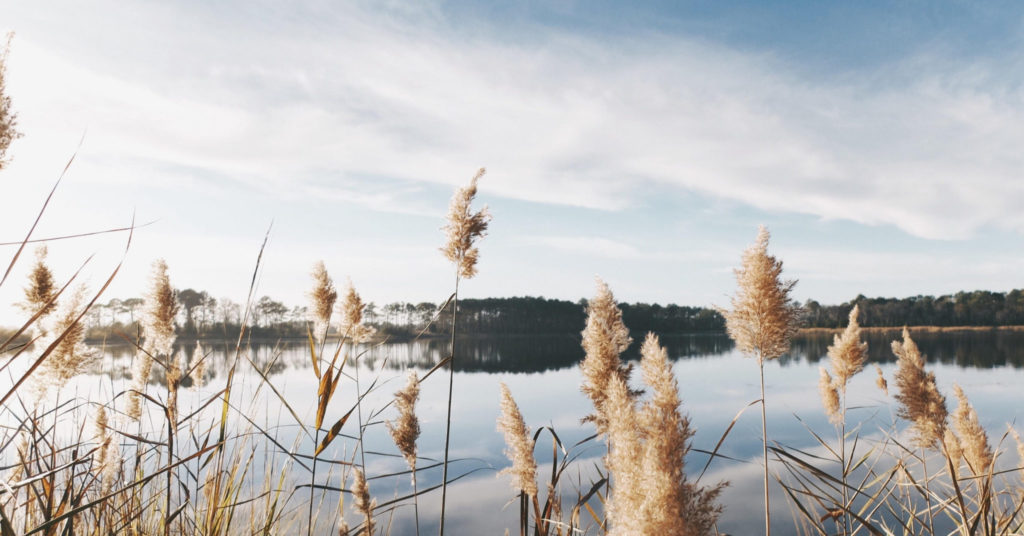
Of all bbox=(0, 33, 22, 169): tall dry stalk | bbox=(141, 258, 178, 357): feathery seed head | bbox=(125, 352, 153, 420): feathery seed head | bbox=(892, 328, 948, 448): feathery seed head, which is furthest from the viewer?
bbox=(892, 328, 948, 448): feathery seed head

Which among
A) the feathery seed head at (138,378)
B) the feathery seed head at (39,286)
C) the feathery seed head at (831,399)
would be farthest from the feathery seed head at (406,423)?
the feathery seed head at (831,399)

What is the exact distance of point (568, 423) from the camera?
75.3ft

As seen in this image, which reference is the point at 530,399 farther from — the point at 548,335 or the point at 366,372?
the point at 548,335

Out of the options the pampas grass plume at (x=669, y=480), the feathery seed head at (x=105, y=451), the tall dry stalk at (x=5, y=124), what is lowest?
the feathery seed head at (x=105, y=451)

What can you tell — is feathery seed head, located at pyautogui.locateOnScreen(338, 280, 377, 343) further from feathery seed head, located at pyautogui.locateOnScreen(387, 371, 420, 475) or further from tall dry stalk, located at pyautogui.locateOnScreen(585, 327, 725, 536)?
tall dry stalk, located at pyautogui.locateOnScreen(585, 327, 725, 536)

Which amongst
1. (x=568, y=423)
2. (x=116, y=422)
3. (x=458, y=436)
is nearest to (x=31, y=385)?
(x=116, y=422)

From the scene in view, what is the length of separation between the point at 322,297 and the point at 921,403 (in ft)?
12.2

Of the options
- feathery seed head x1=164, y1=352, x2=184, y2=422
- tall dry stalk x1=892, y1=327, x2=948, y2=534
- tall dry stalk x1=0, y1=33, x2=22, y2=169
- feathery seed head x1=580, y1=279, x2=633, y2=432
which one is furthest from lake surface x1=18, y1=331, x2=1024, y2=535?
tall dry stalk x1=0, y1=33, x2=22, y2=169

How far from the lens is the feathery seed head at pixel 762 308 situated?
9.51 feet

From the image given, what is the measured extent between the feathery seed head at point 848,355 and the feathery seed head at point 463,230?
11.2 feet

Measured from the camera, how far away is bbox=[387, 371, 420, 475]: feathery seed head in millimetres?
2750

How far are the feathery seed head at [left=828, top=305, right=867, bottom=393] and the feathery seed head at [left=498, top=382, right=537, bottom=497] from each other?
3319mm

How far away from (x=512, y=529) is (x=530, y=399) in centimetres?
1877

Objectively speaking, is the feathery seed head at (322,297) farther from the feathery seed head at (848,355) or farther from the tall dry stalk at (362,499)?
the feathery seed head at (848,355)
